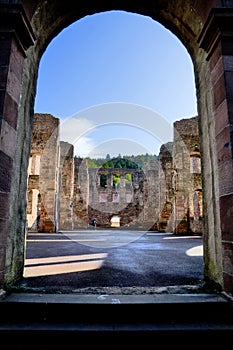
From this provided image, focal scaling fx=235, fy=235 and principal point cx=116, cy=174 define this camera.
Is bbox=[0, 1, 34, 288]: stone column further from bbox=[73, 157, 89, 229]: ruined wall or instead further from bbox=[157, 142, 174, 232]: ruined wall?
bbox=[73, 157, 89, 229]: ruined wall

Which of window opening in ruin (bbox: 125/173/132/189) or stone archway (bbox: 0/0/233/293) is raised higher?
window opening in ruin (bbox: 125/173/132/189)

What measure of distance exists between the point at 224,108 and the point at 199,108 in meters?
0.91

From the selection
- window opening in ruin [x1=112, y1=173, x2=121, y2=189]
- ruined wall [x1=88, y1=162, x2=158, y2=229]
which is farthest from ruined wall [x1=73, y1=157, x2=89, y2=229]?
window opening in ruin [x1=112, y1=173, x2=121, y2=189]

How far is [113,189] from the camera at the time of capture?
27594 millimetres

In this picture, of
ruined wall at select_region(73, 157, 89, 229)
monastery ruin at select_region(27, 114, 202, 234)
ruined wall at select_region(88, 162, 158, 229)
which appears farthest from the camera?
ruined wall at select_region(88, 162, 158, 229)

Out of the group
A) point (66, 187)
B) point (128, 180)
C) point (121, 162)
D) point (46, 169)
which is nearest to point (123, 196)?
point (128, 180)

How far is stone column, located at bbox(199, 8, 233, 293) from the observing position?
2.12 m

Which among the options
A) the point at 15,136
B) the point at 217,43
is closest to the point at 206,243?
the point at 217,43

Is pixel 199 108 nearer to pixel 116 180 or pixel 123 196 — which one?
pixel 123 196

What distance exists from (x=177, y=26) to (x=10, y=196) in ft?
10.3

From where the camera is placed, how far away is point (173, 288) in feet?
7.80

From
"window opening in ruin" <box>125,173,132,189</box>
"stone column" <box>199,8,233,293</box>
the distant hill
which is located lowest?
"stone column" <box>199,8,233,293</box>

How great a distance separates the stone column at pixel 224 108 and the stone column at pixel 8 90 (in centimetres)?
192

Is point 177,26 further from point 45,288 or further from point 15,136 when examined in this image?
point 45,288
